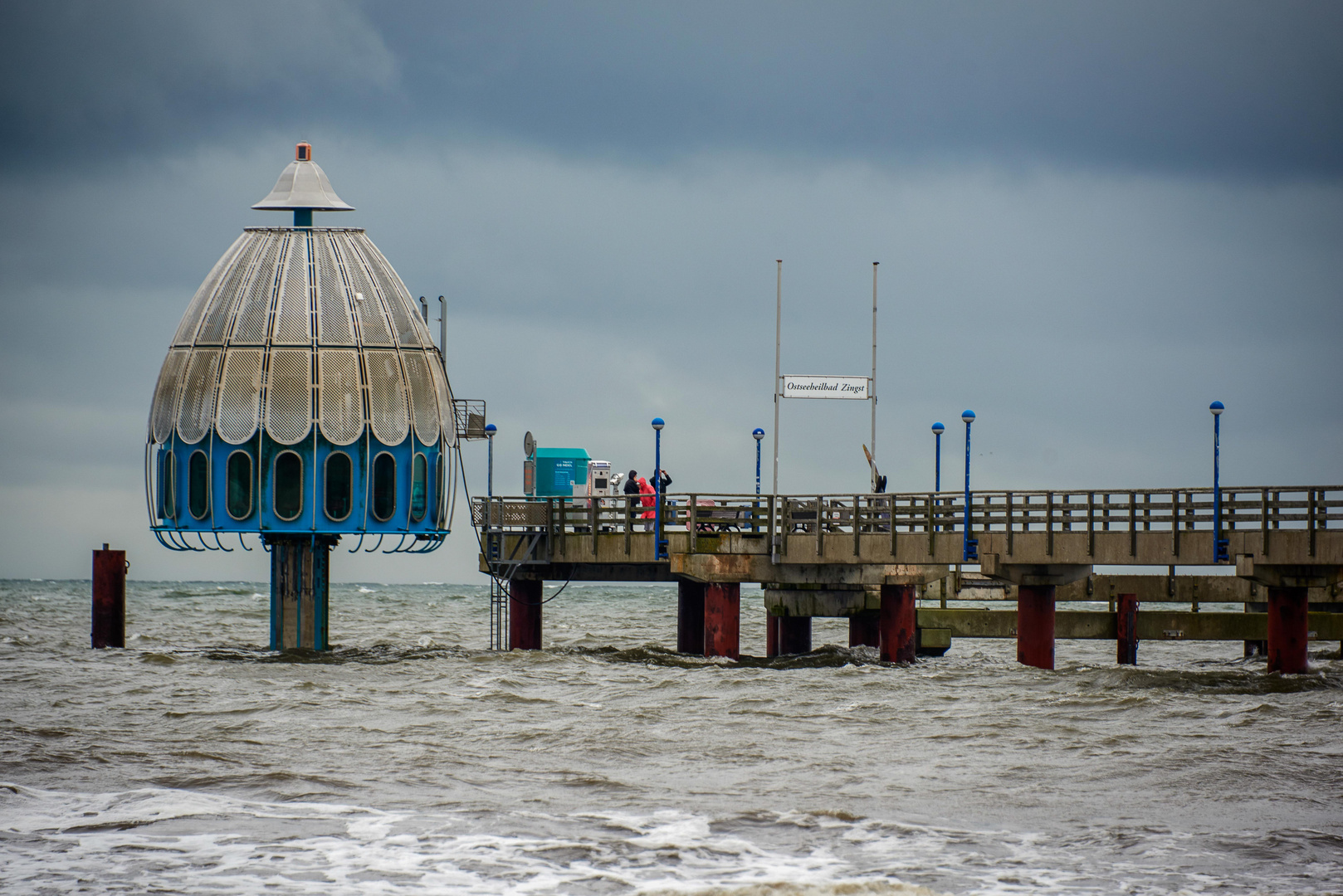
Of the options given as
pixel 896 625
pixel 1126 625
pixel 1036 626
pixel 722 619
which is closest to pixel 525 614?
pixel 722 619

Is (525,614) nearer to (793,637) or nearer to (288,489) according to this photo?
(793,637)

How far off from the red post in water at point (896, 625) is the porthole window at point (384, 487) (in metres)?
10.6

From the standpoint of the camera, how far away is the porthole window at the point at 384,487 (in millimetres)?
35469

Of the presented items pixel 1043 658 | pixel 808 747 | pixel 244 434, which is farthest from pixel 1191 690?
pixel 244 434

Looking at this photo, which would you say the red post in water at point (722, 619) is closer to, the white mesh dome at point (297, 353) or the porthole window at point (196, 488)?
the white mesh dome at point (297, 353)

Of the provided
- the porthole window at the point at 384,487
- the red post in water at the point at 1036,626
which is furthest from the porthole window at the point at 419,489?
the red post in water at the point at 1036,626

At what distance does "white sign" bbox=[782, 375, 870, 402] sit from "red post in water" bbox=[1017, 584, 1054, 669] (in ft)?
19.6

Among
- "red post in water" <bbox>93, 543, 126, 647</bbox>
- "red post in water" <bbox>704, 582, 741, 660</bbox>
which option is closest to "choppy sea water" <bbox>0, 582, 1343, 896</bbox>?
"red post in water" <bbox>704, 582, 741, 660</bbox>

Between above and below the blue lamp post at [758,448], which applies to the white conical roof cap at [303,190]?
above

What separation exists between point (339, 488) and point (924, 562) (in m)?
12.3

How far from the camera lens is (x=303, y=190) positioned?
3741cm

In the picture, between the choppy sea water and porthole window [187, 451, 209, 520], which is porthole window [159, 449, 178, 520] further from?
the choppy sea water

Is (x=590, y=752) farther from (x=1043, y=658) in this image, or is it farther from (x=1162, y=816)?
(x=1043, y=658)

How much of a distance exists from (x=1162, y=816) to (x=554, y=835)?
6479mm
